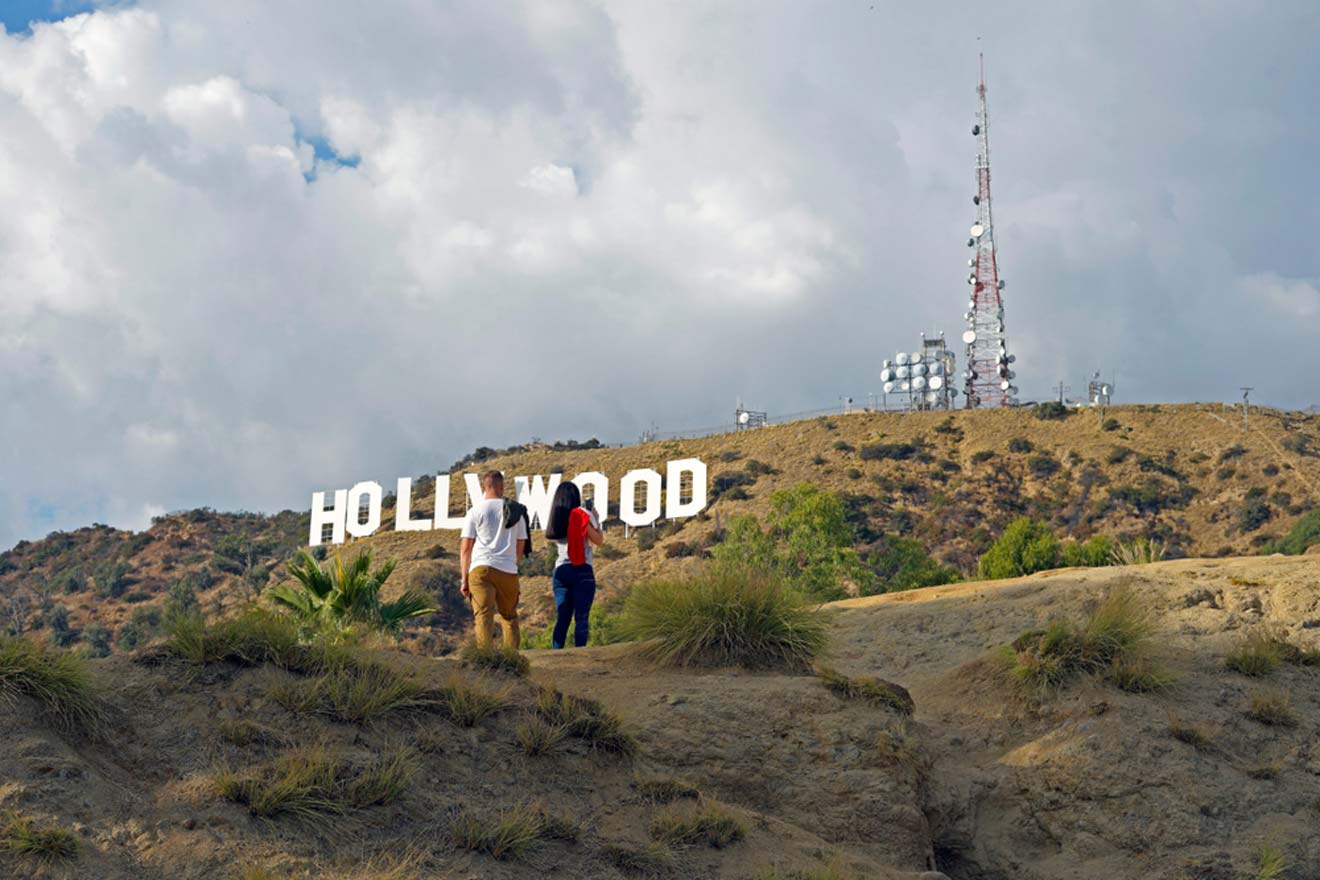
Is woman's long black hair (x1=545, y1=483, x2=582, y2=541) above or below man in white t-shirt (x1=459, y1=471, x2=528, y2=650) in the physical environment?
above

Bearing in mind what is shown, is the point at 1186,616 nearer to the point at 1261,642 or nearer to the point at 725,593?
the point at 1261,642

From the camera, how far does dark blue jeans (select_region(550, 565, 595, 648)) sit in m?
13.0

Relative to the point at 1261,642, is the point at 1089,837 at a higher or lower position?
lower

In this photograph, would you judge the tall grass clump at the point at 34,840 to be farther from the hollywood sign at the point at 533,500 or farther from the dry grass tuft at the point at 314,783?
the hollywood sign at the point at 533,500

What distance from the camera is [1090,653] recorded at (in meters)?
12.5

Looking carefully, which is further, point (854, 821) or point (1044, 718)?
point (1044, 718)

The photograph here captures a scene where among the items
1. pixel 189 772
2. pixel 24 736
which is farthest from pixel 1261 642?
pixel 24 736

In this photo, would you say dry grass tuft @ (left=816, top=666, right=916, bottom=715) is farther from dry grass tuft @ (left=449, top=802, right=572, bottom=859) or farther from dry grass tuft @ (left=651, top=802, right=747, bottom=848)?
dry grass tuft @ (left=449, top=802, right=572, bottom=859)

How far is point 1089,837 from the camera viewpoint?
420 inches

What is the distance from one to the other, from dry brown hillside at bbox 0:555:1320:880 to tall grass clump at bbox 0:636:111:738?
12 centimetres

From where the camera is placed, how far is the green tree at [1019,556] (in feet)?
121

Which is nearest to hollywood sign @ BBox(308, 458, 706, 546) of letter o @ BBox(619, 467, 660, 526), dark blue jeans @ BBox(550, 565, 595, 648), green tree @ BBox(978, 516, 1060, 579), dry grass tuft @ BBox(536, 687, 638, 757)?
letter o @ BBox(619, 467, 660, 526)

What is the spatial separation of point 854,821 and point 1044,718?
10.8 ft

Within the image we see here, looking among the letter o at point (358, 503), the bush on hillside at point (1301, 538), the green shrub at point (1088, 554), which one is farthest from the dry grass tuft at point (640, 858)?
the letter o at point (358, 503)
